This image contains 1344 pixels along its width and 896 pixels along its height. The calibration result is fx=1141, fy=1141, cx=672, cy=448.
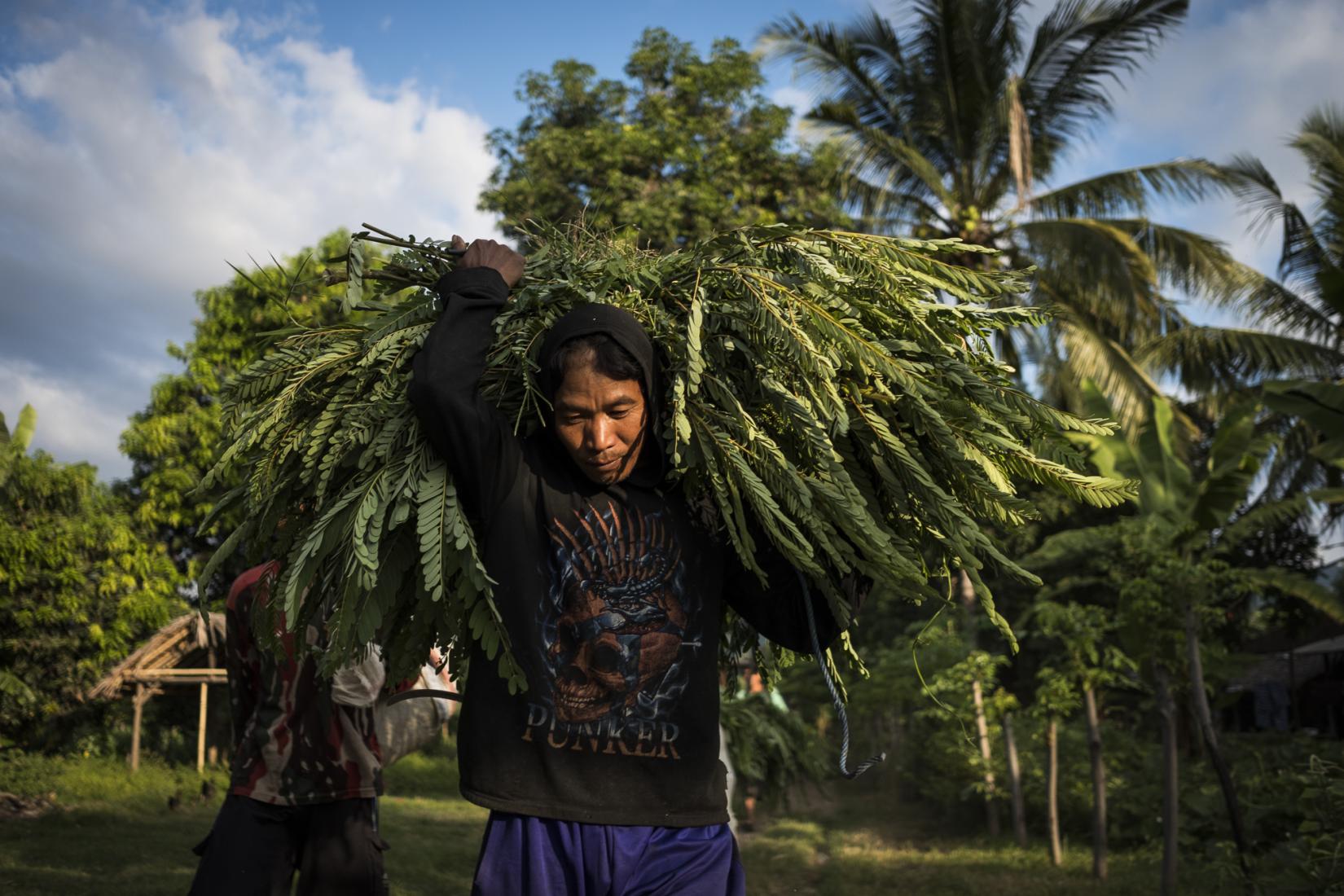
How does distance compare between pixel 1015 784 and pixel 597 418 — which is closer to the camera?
pixel 597 418

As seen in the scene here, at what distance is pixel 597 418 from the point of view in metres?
2.38

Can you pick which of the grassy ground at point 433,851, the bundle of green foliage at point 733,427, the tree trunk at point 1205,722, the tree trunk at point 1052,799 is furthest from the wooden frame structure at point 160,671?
the bundle of green foliage at point 733,427

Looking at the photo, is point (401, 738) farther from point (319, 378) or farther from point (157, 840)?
point (157, 840)

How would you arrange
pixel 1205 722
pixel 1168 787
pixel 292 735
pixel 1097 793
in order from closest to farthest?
pixel 292 735 → pixel 1205 722 → pixel 1168 787 → pixel 1097 793

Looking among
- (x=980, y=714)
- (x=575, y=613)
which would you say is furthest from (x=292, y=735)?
(x=980, y=714)

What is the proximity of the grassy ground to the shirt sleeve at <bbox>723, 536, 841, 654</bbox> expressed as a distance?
6123 millimetres

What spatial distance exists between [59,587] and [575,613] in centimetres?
1589

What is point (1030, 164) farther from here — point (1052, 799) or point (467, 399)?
point (467, 399)

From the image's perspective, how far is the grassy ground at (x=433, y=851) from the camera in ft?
28.5

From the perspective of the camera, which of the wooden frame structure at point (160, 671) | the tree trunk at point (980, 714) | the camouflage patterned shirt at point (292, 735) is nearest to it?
the camouflage patterned shirt at point (292, 735)

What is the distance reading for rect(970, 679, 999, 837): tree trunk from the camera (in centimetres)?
1156

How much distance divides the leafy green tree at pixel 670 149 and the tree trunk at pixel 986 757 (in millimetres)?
5816

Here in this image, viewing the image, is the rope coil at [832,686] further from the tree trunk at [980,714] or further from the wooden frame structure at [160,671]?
the wooden frame structure at [160,671]

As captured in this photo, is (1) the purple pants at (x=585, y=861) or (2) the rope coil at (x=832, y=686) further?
(2) the rope coil at (x=832, y=686)
